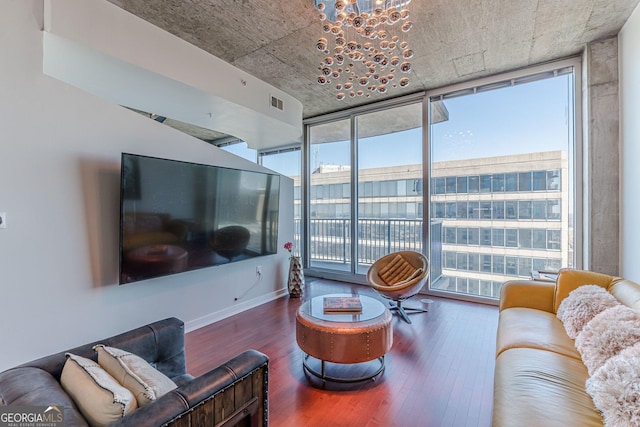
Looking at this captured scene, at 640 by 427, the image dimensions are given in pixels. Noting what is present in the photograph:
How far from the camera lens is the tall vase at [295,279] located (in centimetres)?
439

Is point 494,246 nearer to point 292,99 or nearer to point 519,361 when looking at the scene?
point 519,361

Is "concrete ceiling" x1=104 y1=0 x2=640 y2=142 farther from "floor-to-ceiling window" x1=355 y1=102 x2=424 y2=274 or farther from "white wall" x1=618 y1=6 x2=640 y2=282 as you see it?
"floor-to-ceiling window" x1=355 y1=102 x2=424 y2=274

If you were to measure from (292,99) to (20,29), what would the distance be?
8.94ft

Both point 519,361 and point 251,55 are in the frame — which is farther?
point 251,55

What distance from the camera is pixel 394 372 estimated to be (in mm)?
2348

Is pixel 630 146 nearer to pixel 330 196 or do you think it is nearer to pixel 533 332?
pixel 533 332

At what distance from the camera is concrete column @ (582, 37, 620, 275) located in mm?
3045

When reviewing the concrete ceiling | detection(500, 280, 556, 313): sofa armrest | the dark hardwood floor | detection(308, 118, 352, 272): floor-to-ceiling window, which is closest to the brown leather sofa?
the dark hardwood floor

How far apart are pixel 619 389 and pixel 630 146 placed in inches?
109

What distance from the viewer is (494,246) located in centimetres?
399

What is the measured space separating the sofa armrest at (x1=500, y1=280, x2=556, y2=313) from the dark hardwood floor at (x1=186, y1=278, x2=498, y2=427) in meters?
0.52

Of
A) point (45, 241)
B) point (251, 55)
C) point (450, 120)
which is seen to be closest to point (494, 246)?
point (450, 120)

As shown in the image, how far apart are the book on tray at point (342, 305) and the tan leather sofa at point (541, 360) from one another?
1.06 metres

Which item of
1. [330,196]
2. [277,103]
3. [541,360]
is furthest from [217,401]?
[330,196]
